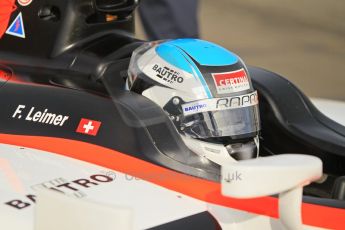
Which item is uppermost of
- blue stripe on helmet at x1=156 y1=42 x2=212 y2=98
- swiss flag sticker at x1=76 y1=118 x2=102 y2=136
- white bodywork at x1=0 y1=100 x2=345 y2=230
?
blue stripe on helmet at x1=156 y1=42 x2=212 y2=98

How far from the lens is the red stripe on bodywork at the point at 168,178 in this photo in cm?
253

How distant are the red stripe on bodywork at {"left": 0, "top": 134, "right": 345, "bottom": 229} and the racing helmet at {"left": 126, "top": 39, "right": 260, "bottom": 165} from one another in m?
0.16

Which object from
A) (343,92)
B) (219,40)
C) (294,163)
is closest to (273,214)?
(294,163)

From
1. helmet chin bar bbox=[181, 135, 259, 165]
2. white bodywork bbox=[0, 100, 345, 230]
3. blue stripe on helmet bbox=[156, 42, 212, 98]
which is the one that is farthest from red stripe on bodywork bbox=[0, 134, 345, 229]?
blue stripe on helmet bbox=[156, 42, 212, 98]

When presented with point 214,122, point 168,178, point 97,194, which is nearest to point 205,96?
point 214,122

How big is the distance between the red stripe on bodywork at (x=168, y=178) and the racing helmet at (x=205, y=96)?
156 millimetres

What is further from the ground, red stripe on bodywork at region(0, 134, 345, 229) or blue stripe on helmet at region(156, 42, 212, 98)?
blue stripe on helmet at region(156, 42, 212, 98)

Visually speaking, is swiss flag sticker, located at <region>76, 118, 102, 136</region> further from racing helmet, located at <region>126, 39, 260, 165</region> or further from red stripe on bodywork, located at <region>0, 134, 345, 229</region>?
racing helmet, located at <region>126, 39, 260, 165</region>

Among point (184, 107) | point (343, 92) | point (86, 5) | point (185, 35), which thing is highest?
point (86, 5)

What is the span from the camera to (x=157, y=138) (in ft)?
9.06

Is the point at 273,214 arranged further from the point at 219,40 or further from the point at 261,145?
the point at 219,40

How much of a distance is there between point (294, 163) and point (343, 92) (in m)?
3.95

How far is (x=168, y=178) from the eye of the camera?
2.70m

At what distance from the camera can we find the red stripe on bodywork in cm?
253
